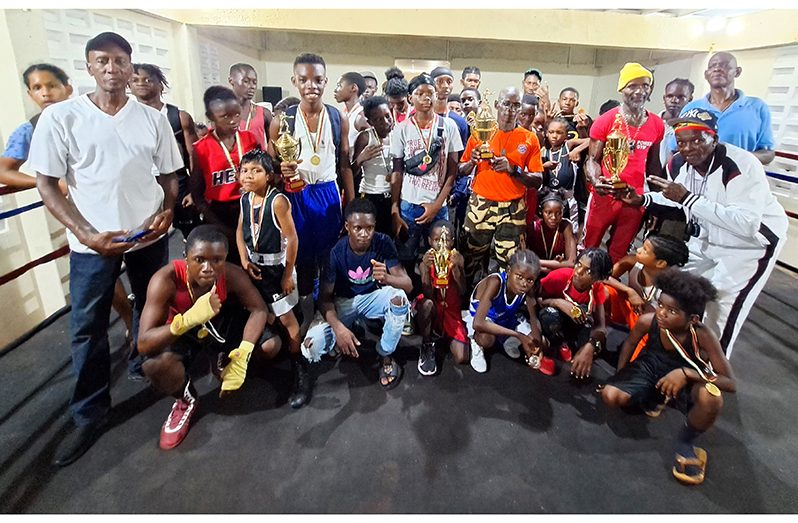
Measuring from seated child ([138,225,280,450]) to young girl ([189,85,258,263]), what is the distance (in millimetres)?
603

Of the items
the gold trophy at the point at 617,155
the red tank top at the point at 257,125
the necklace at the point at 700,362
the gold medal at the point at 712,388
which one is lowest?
the gold medal at the point at 712,388

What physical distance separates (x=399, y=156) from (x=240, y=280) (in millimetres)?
1504

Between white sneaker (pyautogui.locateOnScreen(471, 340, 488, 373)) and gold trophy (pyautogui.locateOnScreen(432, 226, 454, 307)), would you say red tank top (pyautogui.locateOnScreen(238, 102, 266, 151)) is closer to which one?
gold trophy (pyautogui.locateOnScreen(432, 226, 454, 307))

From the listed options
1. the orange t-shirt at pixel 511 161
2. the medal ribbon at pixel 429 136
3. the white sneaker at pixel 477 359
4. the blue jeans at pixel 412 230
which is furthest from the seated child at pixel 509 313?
the medal ribbon at pixel 429 136

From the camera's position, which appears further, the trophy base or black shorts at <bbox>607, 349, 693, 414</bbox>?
the trophy base

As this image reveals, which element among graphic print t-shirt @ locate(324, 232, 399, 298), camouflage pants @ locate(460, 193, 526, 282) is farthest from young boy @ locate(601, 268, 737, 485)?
graphic print t-shirt @ locate(324, 232, 399, 298)

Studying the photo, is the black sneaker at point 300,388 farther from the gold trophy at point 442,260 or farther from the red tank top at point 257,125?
the red tank top at point 257,125

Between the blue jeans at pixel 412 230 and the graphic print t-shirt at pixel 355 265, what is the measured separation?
0.55 meters

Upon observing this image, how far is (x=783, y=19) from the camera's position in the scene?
5254 millimetres

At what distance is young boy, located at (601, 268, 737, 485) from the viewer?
195cm

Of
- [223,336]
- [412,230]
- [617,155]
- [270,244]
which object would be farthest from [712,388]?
[223,336]

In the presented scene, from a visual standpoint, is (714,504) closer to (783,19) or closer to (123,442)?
(123,442)

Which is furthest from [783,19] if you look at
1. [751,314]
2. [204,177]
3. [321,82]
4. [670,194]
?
[204,177]

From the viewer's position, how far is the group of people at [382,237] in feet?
6.54
